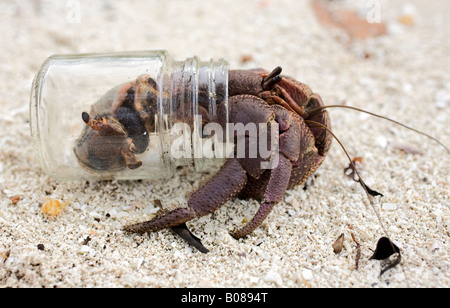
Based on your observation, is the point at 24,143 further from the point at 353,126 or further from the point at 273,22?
the point at 273,22

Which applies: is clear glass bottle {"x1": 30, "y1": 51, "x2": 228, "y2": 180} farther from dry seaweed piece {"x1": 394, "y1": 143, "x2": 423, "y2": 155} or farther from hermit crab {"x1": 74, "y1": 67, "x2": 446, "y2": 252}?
dry seaweed piece {"x1": 394, "y1": 143, "x2": 423, "y2": 155}

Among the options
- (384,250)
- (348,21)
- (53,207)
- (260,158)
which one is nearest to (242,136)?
(260,158)

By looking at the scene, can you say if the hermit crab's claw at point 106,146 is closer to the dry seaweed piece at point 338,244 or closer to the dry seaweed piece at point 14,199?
the dry seaweed piece at point 14,199

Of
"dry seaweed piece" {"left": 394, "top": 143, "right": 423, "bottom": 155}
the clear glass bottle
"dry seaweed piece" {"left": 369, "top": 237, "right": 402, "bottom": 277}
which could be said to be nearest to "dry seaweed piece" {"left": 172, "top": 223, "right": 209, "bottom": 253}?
the clear glass bottle

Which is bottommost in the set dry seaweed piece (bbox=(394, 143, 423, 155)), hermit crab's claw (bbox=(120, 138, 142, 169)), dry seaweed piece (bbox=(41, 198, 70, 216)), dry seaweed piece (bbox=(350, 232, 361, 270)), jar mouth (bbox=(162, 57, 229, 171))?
dry seaweed piece (bbox=(350, 232, 361, 270))

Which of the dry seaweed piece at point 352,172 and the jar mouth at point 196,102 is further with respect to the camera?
the dry seaweed piece at point 352,172

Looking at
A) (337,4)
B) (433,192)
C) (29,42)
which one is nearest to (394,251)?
(433,192)

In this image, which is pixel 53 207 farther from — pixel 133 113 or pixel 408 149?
pixel 408 149

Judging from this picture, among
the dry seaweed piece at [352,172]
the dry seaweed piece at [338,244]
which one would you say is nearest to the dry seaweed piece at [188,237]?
the dry seaweed piece at [338,244]
